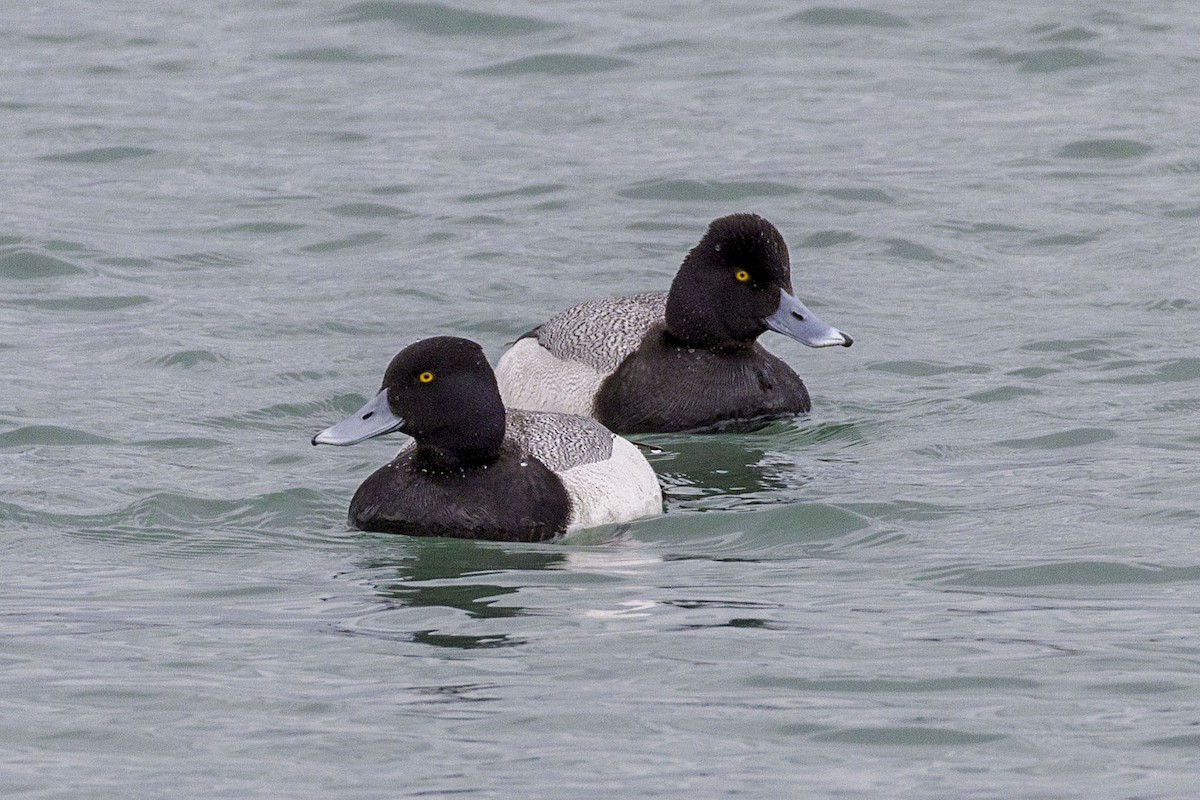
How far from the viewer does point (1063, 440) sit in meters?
12.4

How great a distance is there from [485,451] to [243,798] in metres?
3.69

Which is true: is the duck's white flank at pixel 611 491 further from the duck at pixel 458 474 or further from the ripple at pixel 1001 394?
the ripple at pixel 1001 394

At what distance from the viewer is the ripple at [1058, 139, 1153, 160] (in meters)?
19.5

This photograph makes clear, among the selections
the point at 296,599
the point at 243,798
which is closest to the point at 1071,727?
the point at 243,798

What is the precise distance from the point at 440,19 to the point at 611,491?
13420mm

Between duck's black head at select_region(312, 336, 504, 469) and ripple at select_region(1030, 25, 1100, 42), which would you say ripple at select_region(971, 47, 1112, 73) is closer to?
ripple at select_region(1030, 25, 1100, 42)

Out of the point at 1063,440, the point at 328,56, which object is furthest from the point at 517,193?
the point at 1063,440

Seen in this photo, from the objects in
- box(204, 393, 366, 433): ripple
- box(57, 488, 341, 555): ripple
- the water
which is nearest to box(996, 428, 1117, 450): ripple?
the water

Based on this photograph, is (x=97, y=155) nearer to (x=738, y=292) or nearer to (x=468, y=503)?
(x=738, y=292)

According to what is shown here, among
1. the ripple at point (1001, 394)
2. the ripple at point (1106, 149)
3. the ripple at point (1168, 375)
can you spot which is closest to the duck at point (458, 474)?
the ripple at point (1001, 394)

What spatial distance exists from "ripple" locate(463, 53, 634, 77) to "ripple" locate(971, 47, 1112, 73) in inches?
145

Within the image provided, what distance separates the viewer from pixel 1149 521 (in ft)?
34.4

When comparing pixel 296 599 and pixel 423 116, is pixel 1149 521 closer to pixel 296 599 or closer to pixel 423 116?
pixel 296 599

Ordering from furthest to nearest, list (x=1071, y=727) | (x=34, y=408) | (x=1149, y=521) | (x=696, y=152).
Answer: (x=696, y=152) < (x=34, y=408) < (x=1149, y=521) < (x=1071, y=727)
